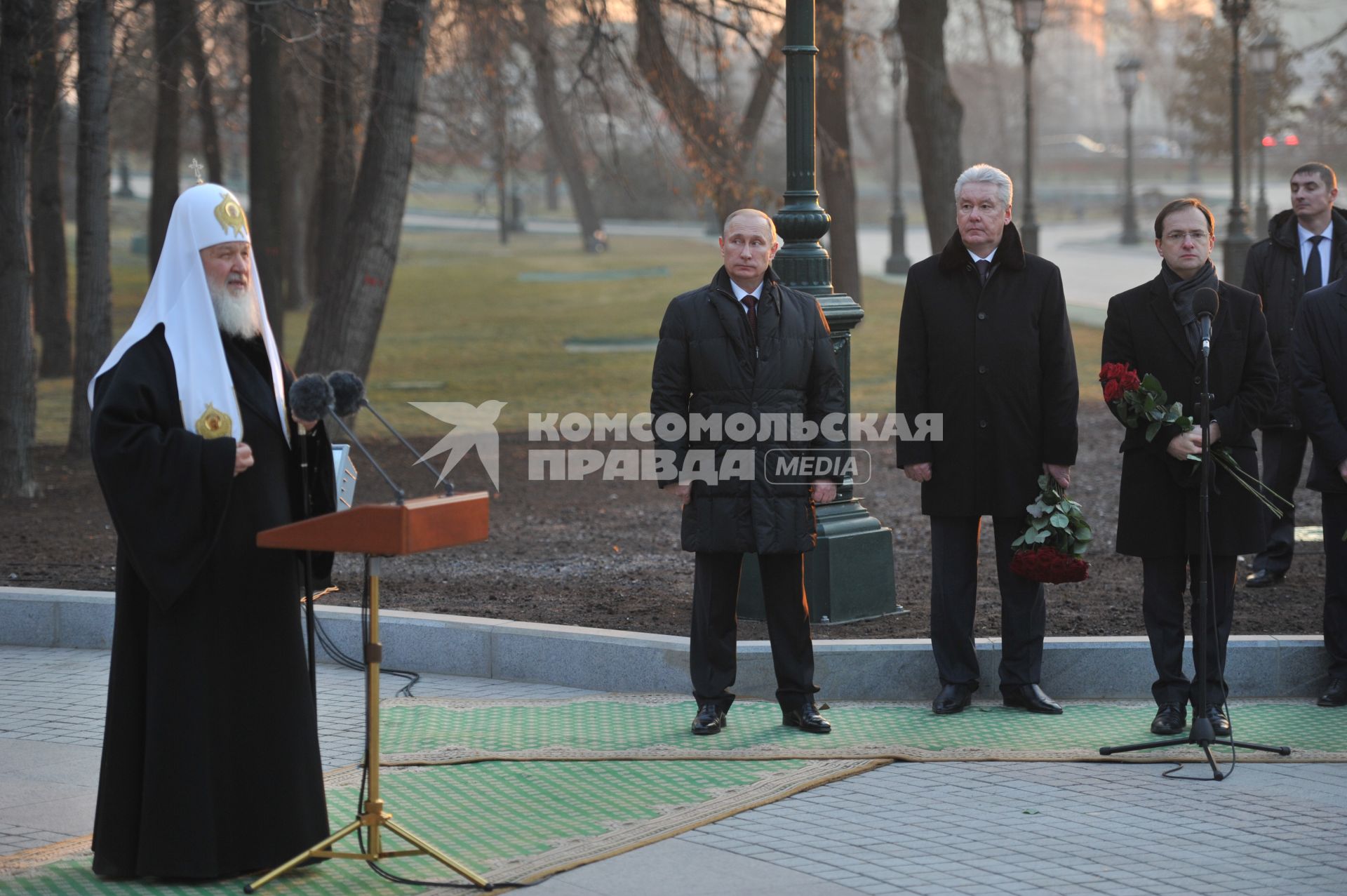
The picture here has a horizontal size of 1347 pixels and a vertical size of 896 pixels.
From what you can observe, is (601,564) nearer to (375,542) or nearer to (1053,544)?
(1053,544)

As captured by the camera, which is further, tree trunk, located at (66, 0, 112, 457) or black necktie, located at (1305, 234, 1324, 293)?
tree trunk, located at (66, 0, 112, 457)

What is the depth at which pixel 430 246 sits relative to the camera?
5112 cm

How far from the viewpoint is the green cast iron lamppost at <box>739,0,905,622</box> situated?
830 centimetres

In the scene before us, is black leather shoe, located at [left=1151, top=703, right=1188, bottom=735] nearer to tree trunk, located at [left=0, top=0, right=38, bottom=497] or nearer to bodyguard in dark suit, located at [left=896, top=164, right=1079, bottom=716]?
bodyguard in dark suit, located at [left=896, top=164, right=1079, bottom=716]

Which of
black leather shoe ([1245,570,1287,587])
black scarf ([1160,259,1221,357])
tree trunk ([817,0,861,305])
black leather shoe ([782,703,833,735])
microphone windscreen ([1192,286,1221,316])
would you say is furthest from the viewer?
tree trunk ([817,0,861,305])

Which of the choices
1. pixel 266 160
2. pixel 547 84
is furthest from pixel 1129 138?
pixel 266 160

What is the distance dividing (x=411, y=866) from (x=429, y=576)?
4.80 m

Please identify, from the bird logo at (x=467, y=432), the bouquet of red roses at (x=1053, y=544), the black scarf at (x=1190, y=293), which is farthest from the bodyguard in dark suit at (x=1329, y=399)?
the bird logo at (x=467, y=432)

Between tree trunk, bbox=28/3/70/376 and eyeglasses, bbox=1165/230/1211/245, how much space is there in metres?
10.0

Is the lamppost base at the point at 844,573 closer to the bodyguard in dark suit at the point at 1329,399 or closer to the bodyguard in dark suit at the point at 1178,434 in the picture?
the bodyguard in dark suit at the point at 1178,434

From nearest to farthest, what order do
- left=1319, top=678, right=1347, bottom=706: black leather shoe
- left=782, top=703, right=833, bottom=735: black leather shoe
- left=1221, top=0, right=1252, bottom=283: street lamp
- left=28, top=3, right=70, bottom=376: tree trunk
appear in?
left=782, top=703, right=833, bottom=735: black leather shoe
left=1319, top=678, right=1347, bottom=706: black leather shoe
left=28, top=3, right=70, bottom=376: tree trunk
left=1221, top=0, right=1252, bottom=283: street lamp

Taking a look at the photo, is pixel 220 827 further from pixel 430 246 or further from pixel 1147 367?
pixel 430 246

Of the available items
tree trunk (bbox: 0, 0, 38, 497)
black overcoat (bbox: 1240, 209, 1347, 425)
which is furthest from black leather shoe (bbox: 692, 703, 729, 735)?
tree trunk (bbox: 0, 0, 38, 497)

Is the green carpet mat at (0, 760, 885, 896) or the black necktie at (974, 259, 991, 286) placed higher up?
the black necktie at (974, 259, 991, 286)
